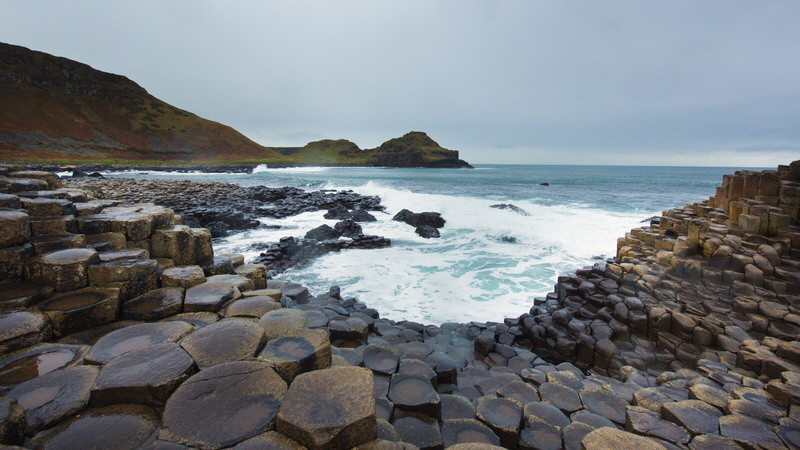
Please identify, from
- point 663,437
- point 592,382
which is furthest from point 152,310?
point 592,382

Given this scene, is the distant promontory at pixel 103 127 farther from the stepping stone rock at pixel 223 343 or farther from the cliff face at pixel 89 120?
the stepping stone rock at pixel 223 343

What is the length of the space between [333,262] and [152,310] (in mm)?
8360

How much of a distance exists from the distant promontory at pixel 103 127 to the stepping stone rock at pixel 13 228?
7097 centimetres

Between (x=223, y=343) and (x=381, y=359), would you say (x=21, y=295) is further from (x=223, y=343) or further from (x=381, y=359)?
(x=381, y=359)

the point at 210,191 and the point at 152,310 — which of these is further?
the point at 210,191

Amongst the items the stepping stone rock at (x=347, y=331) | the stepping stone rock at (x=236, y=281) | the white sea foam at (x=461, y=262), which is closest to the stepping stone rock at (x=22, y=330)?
the stepping stone rock at (x=236, y=281)

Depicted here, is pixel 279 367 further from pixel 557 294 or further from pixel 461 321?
pixel 557 294

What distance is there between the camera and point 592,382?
4523 millimetres

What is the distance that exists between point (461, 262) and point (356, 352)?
27.0 ft

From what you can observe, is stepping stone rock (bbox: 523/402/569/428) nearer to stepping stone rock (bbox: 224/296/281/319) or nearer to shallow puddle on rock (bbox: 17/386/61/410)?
stepping stone rock (bbox: 224/296/281/319)

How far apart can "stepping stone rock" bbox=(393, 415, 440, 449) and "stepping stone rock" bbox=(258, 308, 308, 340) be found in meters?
1.28

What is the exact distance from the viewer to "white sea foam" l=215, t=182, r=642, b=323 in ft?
27.7

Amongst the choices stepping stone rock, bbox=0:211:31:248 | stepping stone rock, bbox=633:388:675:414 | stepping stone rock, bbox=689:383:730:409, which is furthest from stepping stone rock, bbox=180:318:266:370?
stepping stone rock, bbox=689:383:730:409

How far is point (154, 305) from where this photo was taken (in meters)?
3.25
